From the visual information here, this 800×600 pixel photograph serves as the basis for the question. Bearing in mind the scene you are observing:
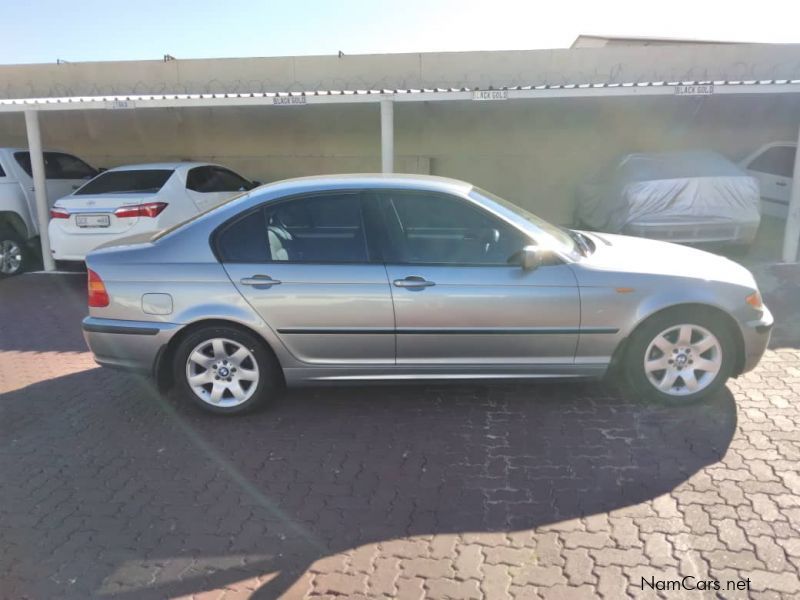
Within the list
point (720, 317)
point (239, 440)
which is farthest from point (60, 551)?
point (720, 317)

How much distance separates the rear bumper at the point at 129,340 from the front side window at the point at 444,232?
1593 millimetres

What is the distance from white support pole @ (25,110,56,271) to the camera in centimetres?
899

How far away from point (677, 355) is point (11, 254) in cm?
889

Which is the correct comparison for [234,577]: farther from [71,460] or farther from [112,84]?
[112,84]

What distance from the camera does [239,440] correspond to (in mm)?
3959

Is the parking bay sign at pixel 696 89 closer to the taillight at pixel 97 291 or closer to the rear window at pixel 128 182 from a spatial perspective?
the rear window at pixel 128 182

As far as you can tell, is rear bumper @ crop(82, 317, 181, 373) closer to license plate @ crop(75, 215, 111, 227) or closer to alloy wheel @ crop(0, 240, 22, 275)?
license plate @ crop(75, 215, 111, 227)

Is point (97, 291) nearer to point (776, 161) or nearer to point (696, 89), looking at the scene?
point (696, 89)

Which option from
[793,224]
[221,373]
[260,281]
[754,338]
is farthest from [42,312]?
[793,224]

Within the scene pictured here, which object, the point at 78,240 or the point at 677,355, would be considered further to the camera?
the point at 78,240

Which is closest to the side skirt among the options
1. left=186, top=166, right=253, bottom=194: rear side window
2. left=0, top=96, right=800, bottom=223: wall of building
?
left=186, top=166, right=253, bottom=194: rear side window

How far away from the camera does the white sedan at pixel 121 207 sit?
7.74 m

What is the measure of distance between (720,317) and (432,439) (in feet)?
6.68

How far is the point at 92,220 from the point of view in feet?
25.6
